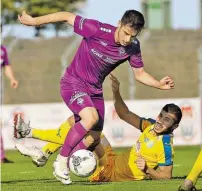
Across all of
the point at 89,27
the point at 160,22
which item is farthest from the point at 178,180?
the point at 160,22

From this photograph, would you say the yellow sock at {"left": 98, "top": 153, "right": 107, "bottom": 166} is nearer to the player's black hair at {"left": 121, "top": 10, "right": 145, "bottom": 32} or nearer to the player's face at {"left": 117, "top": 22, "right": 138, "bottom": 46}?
the player's face at {"left": 117, "top": 22, "right": 138, "bottom": 46}

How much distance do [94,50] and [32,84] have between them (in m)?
18.7

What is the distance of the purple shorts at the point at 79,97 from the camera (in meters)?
10.2

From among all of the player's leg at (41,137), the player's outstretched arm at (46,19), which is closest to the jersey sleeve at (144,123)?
the player's leg at (41,137)

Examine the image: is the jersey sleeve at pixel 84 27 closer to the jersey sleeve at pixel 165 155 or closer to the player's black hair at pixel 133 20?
the player's black hair at pixel 133 20

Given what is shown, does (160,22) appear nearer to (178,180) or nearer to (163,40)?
(163,40)

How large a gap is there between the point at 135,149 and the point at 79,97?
3.42ft

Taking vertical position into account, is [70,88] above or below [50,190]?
above

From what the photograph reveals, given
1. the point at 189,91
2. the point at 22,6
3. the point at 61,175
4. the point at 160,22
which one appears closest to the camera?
the point at 61,175

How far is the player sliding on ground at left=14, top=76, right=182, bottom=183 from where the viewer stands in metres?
10.4

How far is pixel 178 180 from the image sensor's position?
10258 millimetres

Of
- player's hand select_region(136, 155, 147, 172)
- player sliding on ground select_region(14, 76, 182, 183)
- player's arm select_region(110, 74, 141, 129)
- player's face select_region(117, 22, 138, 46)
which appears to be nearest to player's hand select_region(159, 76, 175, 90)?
player sliding on ground select_region(14, 76, 182, 183)

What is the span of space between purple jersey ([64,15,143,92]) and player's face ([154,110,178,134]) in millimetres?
844

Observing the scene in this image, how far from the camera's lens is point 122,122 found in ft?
73.0
